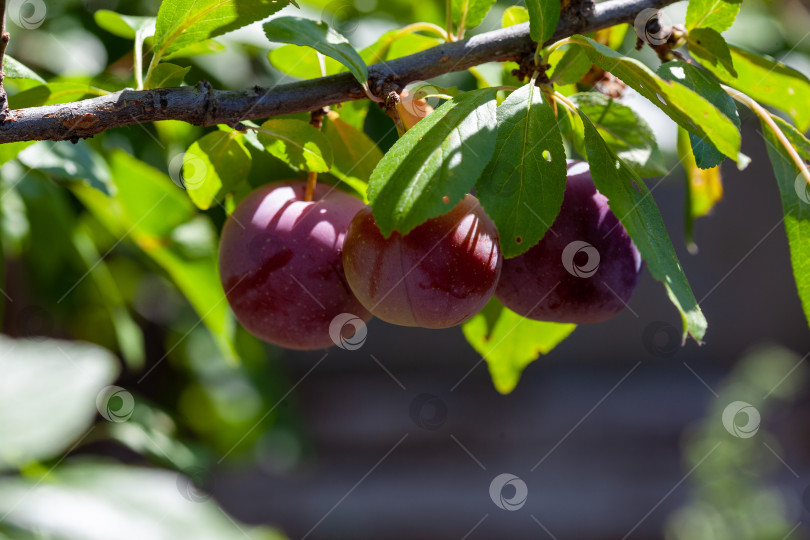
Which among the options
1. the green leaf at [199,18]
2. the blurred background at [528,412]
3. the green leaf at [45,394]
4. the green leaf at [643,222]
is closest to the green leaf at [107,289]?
the green leaf at [45,394]

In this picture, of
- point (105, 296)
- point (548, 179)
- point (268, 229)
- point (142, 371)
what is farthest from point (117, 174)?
point (142, 371)

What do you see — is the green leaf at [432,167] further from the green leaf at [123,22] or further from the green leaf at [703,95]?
the green leaf at [123,22]

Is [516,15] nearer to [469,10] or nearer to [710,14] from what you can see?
[469,10]

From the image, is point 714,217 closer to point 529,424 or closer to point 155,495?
point 529,424

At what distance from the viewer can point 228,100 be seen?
19.9 inches

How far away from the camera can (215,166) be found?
0.59 metres

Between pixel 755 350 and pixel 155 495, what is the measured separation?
2.42 metres

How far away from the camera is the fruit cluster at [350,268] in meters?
0.53

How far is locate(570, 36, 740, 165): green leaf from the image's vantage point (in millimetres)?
381

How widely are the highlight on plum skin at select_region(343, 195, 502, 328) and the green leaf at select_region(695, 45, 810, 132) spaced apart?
0.31m

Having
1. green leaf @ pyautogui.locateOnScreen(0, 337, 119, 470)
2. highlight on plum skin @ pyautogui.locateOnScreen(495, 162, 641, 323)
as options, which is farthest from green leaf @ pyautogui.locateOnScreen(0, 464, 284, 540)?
highlight on plum skin @ pyautogui.locateOnScreen(495, 162, 641, 323)

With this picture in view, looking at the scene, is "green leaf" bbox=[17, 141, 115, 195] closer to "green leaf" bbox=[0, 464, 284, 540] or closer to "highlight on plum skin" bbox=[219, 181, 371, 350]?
"highlight on plum skin" bbox=[219, 181, 371, 350]

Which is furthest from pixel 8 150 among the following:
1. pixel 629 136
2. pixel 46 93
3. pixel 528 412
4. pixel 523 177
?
pixel 528 412

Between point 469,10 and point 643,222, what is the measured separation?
251 mm
